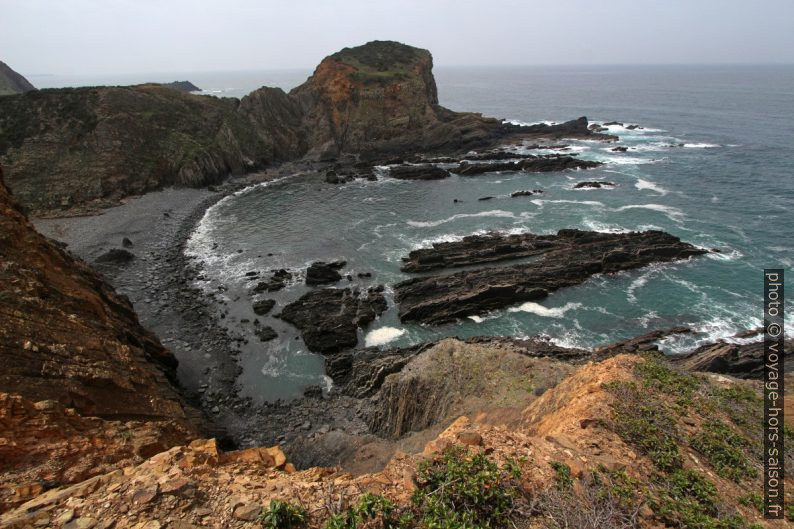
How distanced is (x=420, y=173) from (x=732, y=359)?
52.8 m

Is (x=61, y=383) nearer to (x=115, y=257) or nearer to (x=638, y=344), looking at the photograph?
(x=115, y=257)

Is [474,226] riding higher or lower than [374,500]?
lower

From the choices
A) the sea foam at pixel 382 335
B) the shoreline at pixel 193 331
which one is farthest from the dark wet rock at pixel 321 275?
the shoreline at pixel 193 331

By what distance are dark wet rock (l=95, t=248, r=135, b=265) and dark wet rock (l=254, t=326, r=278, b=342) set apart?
20280mm

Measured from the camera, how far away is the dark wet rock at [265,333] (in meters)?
33.8

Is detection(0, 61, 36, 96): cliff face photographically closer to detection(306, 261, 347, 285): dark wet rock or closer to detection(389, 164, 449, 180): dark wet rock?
detection(389, 164, 449, 180): dark wet rock

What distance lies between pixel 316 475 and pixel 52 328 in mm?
13676

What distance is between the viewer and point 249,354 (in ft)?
106

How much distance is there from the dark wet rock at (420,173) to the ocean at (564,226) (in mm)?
2827

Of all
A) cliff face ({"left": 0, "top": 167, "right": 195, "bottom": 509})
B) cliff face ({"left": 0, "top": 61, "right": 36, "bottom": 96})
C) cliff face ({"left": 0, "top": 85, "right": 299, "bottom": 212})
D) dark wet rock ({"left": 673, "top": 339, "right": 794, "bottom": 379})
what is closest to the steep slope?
cliff face ({"left": 0, "top": 167, "right": 195, "bottom": 509})

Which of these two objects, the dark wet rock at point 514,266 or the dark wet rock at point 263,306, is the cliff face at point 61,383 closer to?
the dark wet rock at point 263,306

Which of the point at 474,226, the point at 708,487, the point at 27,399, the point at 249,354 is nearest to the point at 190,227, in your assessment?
the point at 249,354

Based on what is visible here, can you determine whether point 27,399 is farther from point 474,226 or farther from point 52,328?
point 474,226

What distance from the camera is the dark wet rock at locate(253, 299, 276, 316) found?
36.7 meters
